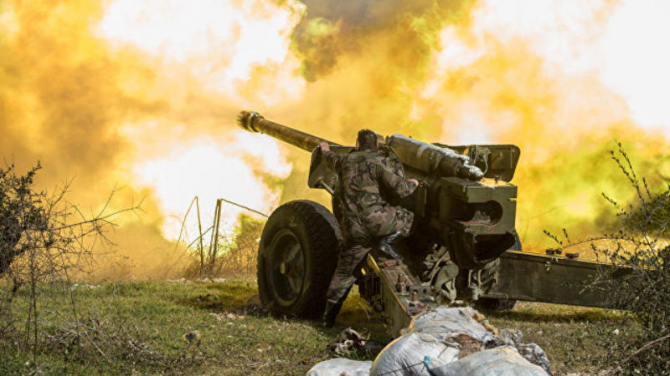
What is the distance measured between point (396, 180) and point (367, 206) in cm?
36

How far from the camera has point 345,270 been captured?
24.8 ft

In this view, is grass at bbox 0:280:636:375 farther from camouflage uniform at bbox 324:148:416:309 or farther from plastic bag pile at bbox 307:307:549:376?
plastic bag pile at bbox 307:307:549:376

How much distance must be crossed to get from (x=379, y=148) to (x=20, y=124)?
8461 millimetres

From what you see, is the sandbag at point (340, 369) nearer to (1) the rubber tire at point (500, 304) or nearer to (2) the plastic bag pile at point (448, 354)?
(2) the plastic bag pile at point (448, 354)

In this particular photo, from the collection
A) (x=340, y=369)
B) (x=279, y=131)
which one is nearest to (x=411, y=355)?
(x=340, y=369)

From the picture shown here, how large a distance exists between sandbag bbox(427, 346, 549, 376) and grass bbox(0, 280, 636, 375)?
3.60 feet

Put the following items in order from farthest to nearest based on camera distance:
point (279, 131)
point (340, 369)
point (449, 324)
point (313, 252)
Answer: point (279, 131), point (313, 252), point (449, 324), point (340, 369)

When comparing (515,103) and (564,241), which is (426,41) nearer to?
(515,103)

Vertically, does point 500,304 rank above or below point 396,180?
below

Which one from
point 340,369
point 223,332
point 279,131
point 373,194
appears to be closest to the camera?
point 340,369

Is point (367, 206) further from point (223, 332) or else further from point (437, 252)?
point (223, 332)

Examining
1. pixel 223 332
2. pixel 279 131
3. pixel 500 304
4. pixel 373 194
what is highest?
pixel 279 131

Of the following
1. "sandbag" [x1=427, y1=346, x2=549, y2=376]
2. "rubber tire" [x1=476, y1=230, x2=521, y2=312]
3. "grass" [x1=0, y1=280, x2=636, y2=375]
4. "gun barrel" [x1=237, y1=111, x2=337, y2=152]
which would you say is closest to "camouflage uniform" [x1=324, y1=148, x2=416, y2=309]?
"grass" [x1=0, y1=280, x2=636, y2=375]

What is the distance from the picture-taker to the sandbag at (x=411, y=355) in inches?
190
